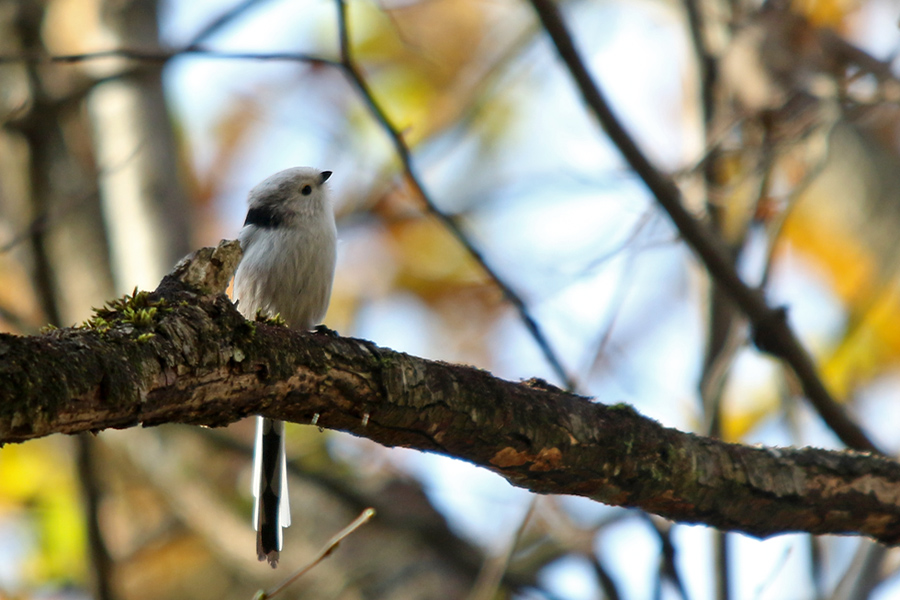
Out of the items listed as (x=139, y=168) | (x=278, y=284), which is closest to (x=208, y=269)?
(x=278, y=284)

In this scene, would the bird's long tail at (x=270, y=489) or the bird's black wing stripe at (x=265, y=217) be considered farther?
the bird's black wing stripe at (x=265, y=217)

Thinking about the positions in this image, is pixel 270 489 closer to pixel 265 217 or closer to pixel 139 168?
pixel 265 217

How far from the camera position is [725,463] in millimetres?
2531

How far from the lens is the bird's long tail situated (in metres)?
3.09

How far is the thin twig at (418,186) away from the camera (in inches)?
119

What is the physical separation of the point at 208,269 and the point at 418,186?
4.76ft

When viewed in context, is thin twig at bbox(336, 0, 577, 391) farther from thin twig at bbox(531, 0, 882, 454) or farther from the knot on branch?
the knot on branch

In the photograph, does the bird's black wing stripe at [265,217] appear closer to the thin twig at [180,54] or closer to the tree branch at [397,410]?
the thin twig at [180,54]

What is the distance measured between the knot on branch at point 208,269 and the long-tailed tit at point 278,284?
131 cm

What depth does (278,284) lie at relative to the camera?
332 cm

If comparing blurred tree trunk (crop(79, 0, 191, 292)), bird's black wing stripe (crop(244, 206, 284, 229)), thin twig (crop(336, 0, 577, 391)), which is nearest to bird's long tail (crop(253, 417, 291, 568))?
bird's black wing stripe (crop(244, 206, 284, 229))

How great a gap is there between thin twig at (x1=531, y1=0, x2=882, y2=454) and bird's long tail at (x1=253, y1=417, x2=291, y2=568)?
A: 185 centimetres

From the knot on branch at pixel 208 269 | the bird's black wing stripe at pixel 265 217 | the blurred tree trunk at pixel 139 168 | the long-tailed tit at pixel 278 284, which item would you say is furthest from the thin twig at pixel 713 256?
the blurred tree trunk at pixel 139 168

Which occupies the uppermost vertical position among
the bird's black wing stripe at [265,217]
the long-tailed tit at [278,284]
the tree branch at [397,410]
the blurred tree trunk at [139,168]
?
the blurred tree trunk at [139,168]
